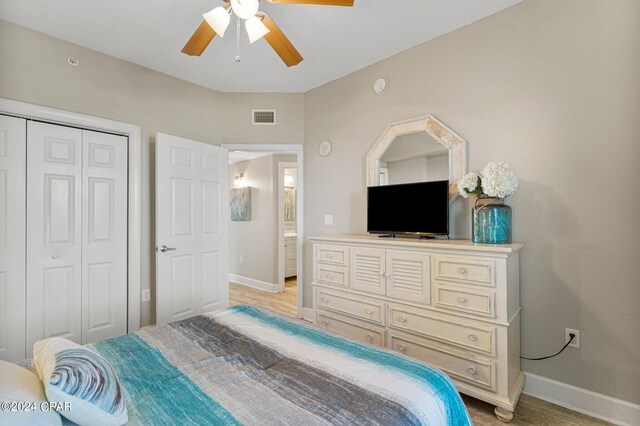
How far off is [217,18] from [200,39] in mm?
299

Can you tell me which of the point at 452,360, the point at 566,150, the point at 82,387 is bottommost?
the point at 452,360

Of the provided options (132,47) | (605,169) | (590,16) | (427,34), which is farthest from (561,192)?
(132,47)

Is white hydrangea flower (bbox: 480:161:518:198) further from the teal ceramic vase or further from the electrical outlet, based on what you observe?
the electrical outlet

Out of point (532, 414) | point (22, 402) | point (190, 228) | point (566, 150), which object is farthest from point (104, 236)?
point (566, 150)

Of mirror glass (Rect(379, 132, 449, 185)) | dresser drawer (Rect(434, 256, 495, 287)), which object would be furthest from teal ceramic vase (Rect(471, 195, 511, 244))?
mirror glass (Rect(379, 132, 449, 185))

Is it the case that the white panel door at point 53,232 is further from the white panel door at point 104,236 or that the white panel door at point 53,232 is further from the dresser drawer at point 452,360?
the dresser drawer at point 452,360

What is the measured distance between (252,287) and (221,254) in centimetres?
201

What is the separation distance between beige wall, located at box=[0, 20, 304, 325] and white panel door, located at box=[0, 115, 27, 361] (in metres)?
0.35

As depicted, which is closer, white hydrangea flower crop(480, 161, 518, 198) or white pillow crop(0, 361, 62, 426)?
white pillow crop(0, 361, 62, 426)

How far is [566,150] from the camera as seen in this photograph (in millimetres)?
2043

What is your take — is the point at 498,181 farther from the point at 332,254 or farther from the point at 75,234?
the point at 75,234

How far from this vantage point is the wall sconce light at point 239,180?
5.83m

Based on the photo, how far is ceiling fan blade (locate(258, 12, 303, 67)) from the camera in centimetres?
190

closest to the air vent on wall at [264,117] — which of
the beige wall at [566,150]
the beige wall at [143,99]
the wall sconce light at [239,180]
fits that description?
the beige wall at [143,99]
